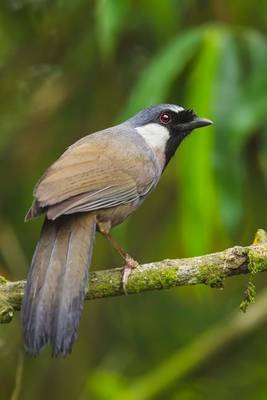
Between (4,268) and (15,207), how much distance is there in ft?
1.51

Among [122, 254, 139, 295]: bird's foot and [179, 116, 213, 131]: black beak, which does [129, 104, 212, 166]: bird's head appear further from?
[122, 254, 139, 295]: bird's foot

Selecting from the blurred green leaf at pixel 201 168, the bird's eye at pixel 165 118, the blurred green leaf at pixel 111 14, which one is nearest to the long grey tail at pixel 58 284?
the blurred green leaf at pixel 201 168

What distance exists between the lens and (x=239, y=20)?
20.9 ft

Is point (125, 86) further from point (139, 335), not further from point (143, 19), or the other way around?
point (139, 335)

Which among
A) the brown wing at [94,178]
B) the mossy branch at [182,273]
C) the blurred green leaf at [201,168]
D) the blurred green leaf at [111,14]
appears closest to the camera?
the mossy branch at [182,273]

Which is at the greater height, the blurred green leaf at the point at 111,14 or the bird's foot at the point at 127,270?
the blurred green leaf at the point at 111,14

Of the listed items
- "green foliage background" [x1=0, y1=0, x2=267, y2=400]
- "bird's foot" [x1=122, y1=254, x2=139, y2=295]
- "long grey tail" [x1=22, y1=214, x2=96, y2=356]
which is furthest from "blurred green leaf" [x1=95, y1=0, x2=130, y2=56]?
"bird's foot" [x1=122, y1=254, x2=139, y2=295]

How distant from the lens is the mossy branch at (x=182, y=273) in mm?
4328

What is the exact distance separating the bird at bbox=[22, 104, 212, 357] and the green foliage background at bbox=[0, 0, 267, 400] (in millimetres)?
136

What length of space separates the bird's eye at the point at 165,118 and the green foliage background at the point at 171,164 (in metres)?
0.10

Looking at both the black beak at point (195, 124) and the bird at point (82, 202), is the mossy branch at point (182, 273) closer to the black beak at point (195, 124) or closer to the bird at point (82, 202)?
the bird at point (82, 202)

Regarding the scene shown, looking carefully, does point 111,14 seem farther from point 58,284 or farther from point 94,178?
point 58,284

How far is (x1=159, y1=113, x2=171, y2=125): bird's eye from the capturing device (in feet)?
18.8

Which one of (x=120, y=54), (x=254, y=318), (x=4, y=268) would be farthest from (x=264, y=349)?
(x=120, y=54)
